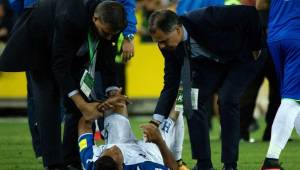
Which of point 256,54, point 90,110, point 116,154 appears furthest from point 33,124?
point 116,154

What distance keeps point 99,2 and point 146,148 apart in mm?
1239

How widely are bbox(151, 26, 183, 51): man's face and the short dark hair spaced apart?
30 millimetres

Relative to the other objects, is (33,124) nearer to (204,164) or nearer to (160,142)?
(204,164)

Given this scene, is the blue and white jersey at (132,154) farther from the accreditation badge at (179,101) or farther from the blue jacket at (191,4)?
the blue jacket at (191,4)

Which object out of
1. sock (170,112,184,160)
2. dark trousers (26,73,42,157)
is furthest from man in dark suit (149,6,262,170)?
dark trousers (26,73,42,157)

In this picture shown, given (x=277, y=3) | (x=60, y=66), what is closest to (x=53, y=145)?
(x=60, y=66)

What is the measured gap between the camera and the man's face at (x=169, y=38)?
312 inches

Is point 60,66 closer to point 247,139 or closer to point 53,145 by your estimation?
point 53,145

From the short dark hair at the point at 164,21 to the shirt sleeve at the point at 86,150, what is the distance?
1.01 meters

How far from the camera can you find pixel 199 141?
857 centimetres

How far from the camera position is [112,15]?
7539 mm

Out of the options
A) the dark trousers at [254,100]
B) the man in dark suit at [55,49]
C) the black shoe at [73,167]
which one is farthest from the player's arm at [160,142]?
the dark trousers at [254,100]

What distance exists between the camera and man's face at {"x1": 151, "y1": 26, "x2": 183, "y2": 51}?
7.93m

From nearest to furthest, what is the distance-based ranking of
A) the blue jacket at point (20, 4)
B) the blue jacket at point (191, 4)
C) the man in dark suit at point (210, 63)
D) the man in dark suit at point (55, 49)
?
the man in dark suit at point (55, 49)
the man in dark suit at point (210, 63)
the blue jacket at point (20, 4)
the blue jacket at point (191, 4)
